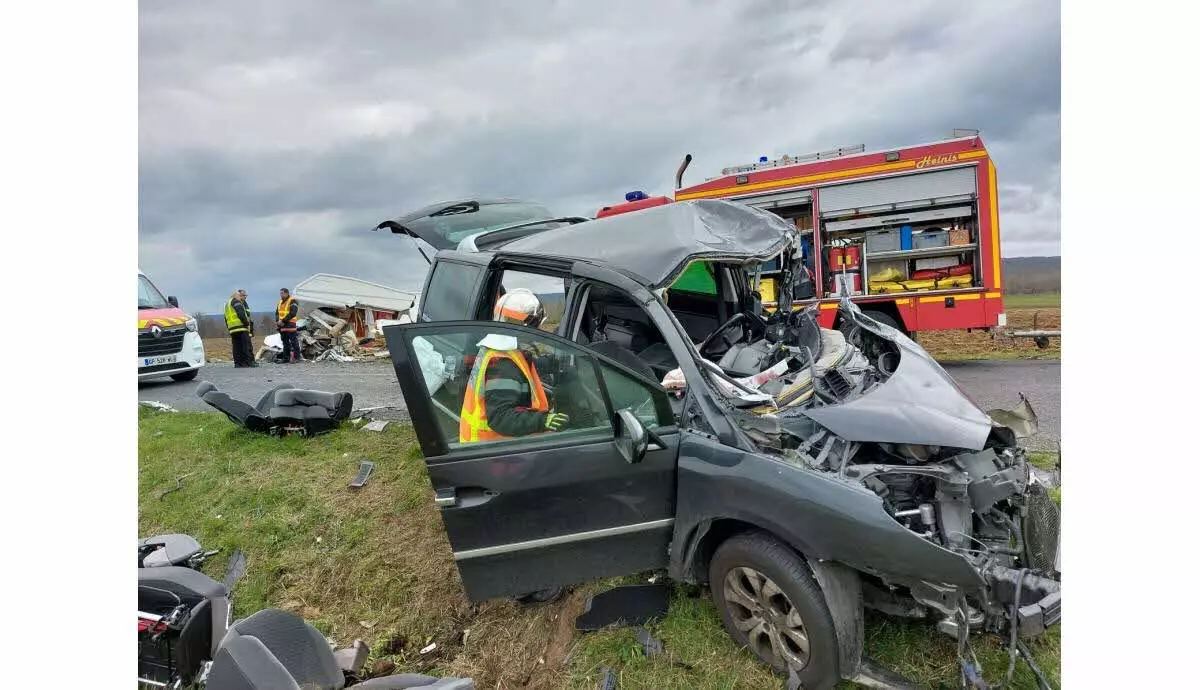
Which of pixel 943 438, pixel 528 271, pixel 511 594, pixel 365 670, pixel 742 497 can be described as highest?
pixel 528 271

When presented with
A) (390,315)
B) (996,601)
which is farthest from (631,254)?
(390,315)

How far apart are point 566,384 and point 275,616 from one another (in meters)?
1.46

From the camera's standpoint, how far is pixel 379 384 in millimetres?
9156

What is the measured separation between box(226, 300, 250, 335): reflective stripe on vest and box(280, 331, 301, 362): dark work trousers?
1005 mm

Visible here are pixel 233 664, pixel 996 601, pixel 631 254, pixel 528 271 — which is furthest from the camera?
pixel 528 271

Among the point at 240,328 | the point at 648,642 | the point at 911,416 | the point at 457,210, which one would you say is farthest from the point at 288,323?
the point at 911,416

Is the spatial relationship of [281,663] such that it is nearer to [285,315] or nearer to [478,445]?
[478,445]

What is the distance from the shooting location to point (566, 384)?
109 inches

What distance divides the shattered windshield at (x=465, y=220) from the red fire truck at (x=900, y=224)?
3.28 metres

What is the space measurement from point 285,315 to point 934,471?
1390 centimetres

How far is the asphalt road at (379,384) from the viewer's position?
20.0 feet

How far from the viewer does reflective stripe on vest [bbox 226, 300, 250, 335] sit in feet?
40.7

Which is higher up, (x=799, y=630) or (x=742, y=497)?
(x=742, y=497)

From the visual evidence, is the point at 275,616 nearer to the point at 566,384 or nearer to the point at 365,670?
the point at 365,670
